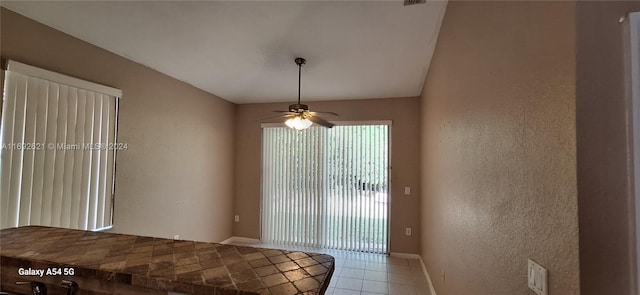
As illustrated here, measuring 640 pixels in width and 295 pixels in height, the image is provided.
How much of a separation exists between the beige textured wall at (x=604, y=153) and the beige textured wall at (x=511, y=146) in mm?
24

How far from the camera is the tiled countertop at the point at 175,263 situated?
0.87 metres

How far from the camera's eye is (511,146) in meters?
1.06

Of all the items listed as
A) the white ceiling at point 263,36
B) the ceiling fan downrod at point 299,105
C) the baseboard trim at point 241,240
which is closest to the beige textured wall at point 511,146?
the white ceiling at point 263,36

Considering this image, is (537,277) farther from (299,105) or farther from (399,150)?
(399,150)

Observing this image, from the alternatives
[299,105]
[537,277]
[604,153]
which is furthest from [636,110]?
[299,105]

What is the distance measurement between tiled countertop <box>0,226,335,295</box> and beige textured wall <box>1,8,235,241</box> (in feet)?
5.29

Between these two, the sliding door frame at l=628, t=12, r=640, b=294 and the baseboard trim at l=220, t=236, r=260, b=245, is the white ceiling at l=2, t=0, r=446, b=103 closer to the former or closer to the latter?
the sliding door frame at l=628, t=12, r=640, b=294

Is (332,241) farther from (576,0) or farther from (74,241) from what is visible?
(576,0)

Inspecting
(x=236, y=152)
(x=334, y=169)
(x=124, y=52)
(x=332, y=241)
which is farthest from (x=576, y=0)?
(x=236, y=152)

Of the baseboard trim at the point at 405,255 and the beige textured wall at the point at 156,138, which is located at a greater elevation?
the beige textured wall at the point at 156,138

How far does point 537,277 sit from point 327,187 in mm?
3515

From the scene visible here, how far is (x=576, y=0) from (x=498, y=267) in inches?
41.5

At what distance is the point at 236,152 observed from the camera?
188 inches

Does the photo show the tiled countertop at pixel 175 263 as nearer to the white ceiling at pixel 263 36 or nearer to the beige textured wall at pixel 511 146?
the beige textured wall at pixel 511 146
